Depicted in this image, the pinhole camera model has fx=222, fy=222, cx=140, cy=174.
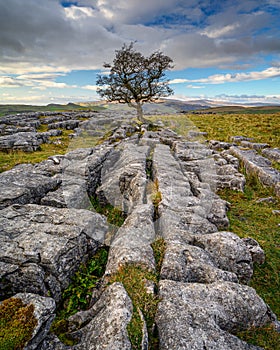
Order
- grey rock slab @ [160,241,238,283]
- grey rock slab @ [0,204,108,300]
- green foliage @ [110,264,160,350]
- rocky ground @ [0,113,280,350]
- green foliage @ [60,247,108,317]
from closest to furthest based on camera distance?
green foliage @ [110,264,160,350] < rocky ground @ [0,113,280,350] < grey rock slab @ [0,204,108,300] < green foliage @ [60,247,108,317] < grey rock slab @ [160,241,238,283]

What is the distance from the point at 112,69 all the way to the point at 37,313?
46.0 meters

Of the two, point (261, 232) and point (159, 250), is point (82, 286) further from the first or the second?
point (261, 232)

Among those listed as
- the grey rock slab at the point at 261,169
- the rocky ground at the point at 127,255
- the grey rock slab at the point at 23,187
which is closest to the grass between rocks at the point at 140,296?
the rocky ground at the point at 127,255

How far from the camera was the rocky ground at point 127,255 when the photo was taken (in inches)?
213

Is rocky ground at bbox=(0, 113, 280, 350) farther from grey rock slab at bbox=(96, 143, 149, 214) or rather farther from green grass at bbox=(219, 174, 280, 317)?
green grass at bbox=(219, 174, 280, 317)

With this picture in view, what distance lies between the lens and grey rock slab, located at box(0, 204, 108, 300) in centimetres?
654

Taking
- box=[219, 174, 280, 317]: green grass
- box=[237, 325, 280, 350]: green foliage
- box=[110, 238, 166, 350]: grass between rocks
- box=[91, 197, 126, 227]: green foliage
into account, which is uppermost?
box=[110, 238, 166, 350]: grass between rocks

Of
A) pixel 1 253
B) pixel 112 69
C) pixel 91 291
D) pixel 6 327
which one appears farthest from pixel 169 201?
pixel 112 69

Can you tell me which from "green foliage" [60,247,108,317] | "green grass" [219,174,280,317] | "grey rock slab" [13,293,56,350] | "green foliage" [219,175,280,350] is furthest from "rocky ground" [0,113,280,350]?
"green grass" [219,174,280,317]

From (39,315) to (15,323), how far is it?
497 mm

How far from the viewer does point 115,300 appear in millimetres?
5801

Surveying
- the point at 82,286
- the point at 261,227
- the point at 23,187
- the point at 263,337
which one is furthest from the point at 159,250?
the point at 261,227

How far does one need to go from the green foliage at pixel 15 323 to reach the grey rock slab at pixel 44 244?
102 centimetres

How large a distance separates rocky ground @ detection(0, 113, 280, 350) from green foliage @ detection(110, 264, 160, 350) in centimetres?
16
